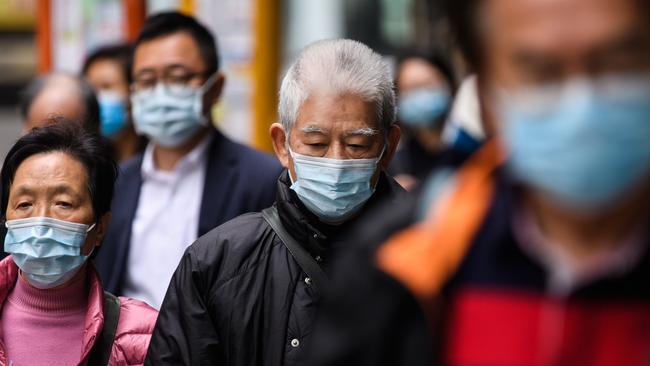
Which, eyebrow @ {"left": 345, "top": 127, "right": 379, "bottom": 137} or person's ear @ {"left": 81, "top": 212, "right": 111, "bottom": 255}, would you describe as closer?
eyebrow @ {"left": 345, "top": 127, "right": 379, "bottom": 137}

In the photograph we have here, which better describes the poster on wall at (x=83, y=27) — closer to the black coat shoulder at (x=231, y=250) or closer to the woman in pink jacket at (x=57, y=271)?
the woman in pink jacket at (x=57, y=271)

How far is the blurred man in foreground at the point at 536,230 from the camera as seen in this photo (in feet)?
5.65

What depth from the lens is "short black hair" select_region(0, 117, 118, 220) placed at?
3.86 meters

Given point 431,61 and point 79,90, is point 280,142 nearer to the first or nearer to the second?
point 79,90

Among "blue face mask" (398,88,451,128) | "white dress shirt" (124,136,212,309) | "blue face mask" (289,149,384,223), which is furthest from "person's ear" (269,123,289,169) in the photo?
"blue face mask" (398,88,451,128)

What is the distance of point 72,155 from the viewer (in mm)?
3863

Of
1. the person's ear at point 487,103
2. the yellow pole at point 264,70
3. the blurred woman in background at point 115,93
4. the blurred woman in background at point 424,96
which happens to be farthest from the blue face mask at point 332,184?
the yellow pole at point 264,70

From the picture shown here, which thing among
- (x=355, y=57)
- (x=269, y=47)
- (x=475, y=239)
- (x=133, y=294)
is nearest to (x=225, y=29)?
(x=269, y=47)

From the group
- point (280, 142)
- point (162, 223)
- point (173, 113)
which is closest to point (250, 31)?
point (173, 113)

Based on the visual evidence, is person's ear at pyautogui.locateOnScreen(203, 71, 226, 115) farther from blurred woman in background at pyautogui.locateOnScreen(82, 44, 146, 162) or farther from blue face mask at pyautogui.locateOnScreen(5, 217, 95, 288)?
blue face mask at pyautogui.locateOnScreen(5, 217, 95, 288)

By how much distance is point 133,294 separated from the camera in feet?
15.7

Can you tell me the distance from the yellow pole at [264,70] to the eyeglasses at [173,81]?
2.27m

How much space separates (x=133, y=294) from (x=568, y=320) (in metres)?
3.22

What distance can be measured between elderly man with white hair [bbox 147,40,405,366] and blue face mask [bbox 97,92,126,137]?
292 cm
